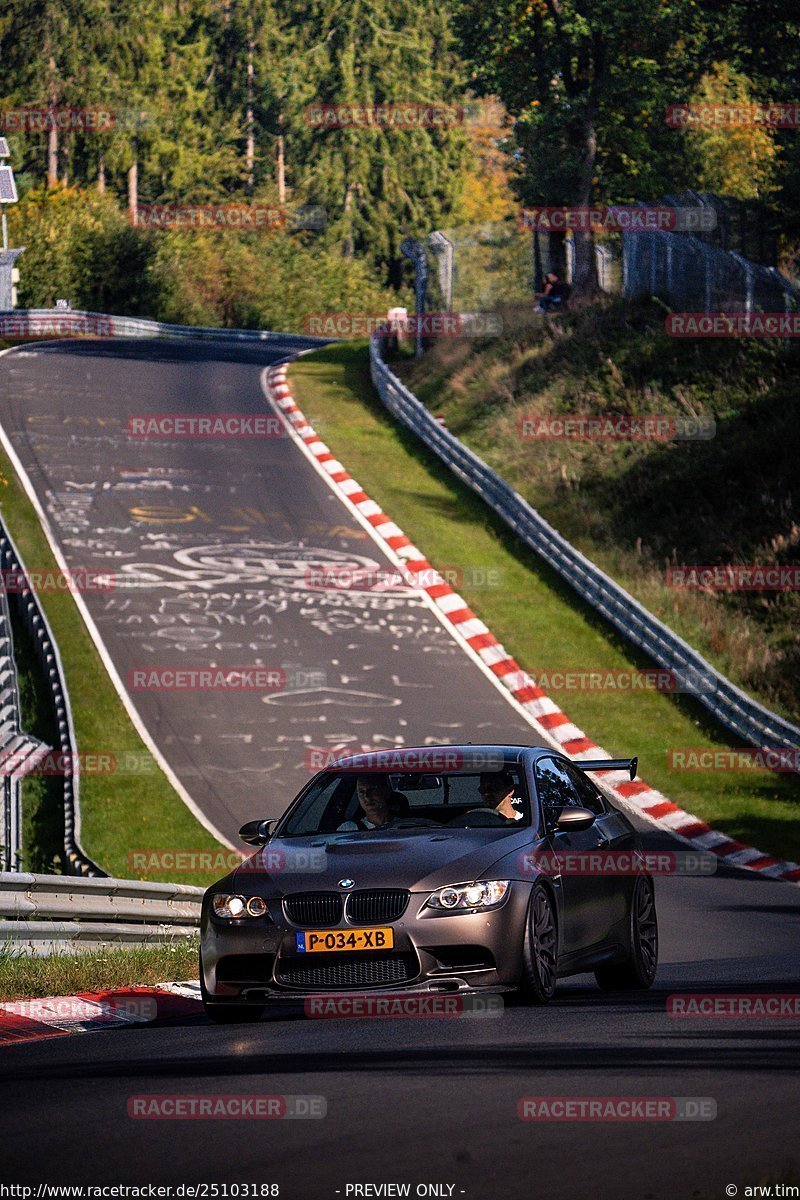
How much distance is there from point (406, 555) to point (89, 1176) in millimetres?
25085

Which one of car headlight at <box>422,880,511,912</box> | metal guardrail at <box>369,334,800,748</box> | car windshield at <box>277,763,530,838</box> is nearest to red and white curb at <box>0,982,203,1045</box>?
car windshield at <box>277,763,530,838</box>

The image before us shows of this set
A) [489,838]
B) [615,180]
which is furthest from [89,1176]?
[615,180]

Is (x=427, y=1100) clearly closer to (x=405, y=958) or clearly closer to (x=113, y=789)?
(x=405, y=958)

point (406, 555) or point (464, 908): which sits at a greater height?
point (464, 908)

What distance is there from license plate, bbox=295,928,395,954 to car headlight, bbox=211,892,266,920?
1.06 ft

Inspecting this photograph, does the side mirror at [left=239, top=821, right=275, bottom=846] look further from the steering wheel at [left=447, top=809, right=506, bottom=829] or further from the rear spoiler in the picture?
the rear spoiler

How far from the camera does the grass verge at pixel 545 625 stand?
21.8 metres

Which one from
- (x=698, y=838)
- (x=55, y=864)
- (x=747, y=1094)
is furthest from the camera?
(x=698, y=838)

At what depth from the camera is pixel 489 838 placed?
9539 millimetres

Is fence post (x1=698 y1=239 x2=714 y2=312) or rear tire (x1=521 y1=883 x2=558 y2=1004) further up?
fence post (x1=698 y1=239 x2=714 y2=312)

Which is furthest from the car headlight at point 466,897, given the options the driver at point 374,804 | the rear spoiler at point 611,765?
the rear spoiler at point 611,765

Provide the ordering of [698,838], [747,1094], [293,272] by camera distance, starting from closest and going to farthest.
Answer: [747,1094] → [698,838] → [293,272]

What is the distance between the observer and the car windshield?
10.1 m

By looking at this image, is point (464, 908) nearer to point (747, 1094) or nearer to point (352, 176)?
point (747, 1094)
